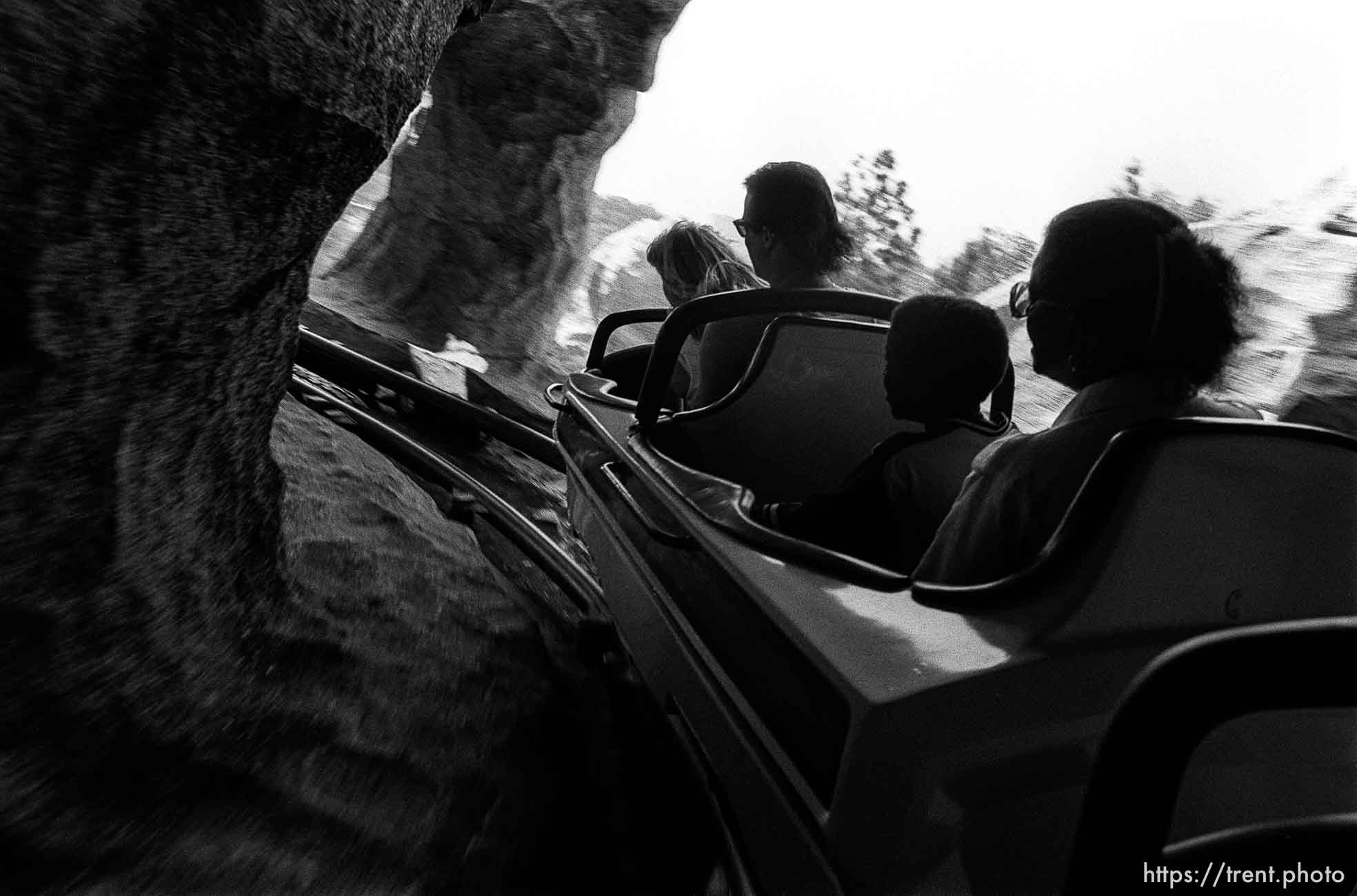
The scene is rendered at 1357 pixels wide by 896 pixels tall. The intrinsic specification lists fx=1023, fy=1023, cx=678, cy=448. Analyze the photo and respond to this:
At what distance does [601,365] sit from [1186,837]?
2896 millimetres

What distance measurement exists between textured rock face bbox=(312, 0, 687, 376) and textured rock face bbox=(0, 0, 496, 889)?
6697mm

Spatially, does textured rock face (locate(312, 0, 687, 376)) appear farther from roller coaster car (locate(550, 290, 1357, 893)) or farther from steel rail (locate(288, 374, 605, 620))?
roller coaster car (locate(550, 290, 1357, 893))

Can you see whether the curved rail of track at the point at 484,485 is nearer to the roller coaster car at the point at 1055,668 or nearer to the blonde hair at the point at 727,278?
the roller coaster car at the point at 1055,668

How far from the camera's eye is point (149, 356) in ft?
4.88

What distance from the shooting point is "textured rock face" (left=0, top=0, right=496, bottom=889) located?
123cm

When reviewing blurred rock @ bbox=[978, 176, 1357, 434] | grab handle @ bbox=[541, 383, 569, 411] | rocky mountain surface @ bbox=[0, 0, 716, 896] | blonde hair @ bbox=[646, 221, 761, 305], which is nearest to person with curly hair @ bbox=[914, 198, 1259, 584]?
rocky mountain surface @ bbox=[0, 0, 716, 896]

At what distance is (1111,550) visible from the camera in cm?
107

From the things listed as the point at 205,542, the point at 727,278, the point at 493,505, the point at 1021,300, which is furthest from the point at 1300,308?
the point at 205,542

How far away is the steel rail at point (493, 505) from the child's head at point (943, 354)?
4.48 feet

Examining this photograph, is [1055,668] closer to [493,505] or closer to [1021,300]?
[1021,300]

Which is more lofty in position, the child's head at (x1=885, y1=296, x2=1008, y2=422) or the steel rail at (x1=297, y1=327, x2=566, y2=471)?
the child's head at (x1=885, y1=296, x2=1008, y2=422)

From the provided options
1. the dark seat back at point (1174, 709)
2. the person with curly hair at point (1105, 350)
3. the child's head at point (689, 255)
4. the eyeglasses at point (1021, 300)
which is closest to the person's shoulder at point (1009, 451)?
the person with curly hair at point (1105, 350)

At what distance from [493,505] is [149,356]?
2.25 metres

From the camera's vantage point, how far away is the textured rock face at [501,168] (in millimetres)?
8219
